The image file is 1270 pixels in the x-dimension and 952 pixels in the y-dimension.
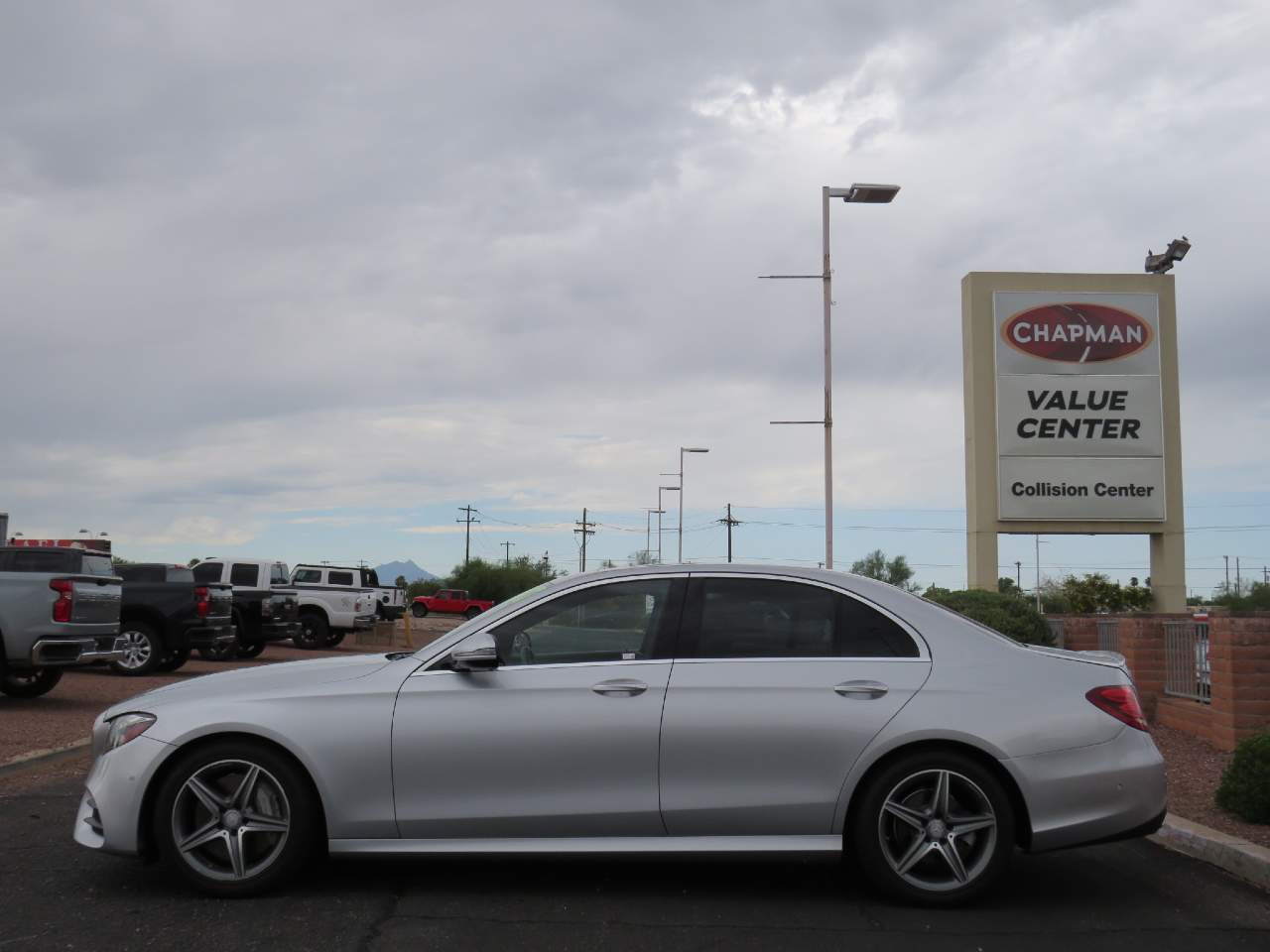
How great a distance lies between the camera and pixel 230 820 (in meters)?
5.85

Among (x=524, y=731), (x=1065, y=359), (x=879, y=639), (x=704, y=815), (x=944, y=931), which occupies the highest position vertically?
(x=1065, y=359)

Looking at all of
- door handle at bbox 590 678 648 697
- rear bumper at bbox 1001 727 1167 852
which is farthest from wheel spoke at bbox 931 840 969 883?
door handle at bbox 590 678 648 697

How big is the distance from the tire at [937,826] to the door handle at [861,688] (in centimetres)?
32

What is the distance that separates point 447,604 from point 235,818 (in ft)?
188

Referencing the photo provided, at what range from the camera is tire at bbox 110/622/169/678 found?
1867 centimetres

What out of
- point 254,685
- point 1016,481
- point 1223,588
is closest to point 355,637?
point 1016,481

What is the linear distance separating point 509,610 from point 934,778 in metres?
2.12

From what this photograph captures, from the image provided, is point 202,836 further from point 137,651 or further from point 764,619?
point 137,651

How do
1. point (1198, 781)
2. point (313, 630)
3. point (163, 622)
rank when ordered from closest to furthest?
point (1198, 781) → point (163, 622) → point (313, 630)

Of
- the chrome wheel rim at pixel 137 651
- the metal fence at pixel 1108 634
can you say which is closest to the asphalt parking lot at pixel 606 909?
the metal fence at pixel 1108 634

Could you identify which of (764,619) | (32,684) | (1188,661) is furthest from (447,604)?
(764,619)

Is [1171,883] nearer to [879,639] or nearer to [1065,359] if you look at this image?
[879,639]

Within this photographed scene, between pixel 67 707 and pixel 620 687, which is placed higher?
pixel 620 687

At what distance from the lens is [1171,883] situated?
6488 millimetres
